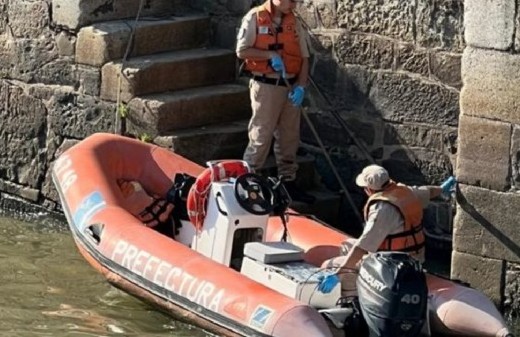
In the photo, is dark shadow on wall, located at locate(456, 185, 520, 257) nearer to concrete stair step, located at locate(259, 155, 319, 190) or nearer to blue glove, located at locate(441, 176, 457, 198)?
blue glove, located at locate(441, 176, 457, 198)

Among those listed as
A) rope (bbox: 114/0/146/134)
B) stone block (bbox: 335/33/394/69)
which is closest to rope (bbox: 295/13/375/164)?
stone block (bbox: 335/33/394/69)

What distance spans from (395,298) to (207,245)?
63.9 inches

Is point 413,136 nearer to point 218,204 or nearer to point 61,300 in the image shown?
point 218,204

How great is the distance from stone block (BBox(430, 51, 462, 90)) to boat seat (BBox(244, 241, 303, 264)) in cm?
178

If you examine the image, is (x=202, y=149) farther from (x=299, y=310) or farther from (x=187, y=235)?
(x=299, y=310)

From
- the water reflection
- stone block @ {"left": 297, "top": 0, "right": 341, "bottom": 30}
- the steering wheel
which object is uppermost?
stone block @ {"left": 297, "top": 0, "right": 341, "bottom": 30}

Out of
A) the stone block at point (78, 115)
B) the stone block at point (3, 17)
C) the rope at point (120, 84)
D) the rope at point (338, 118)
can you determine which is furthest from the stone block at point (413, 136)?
the stone block at point (3, 17)

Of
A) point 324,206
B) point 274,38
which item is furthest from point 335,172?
point 274,38

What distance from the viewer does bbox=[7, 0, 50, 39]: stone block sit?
10.9m

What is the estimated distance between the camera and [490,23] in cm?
830

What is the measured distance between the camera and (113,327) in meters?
8.50

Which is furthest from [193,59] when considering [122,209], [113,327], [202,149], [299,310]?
[299,310]

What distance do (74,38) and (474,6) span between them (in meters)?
3.40

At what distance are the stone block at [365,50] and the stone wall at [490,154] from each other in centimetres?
136
